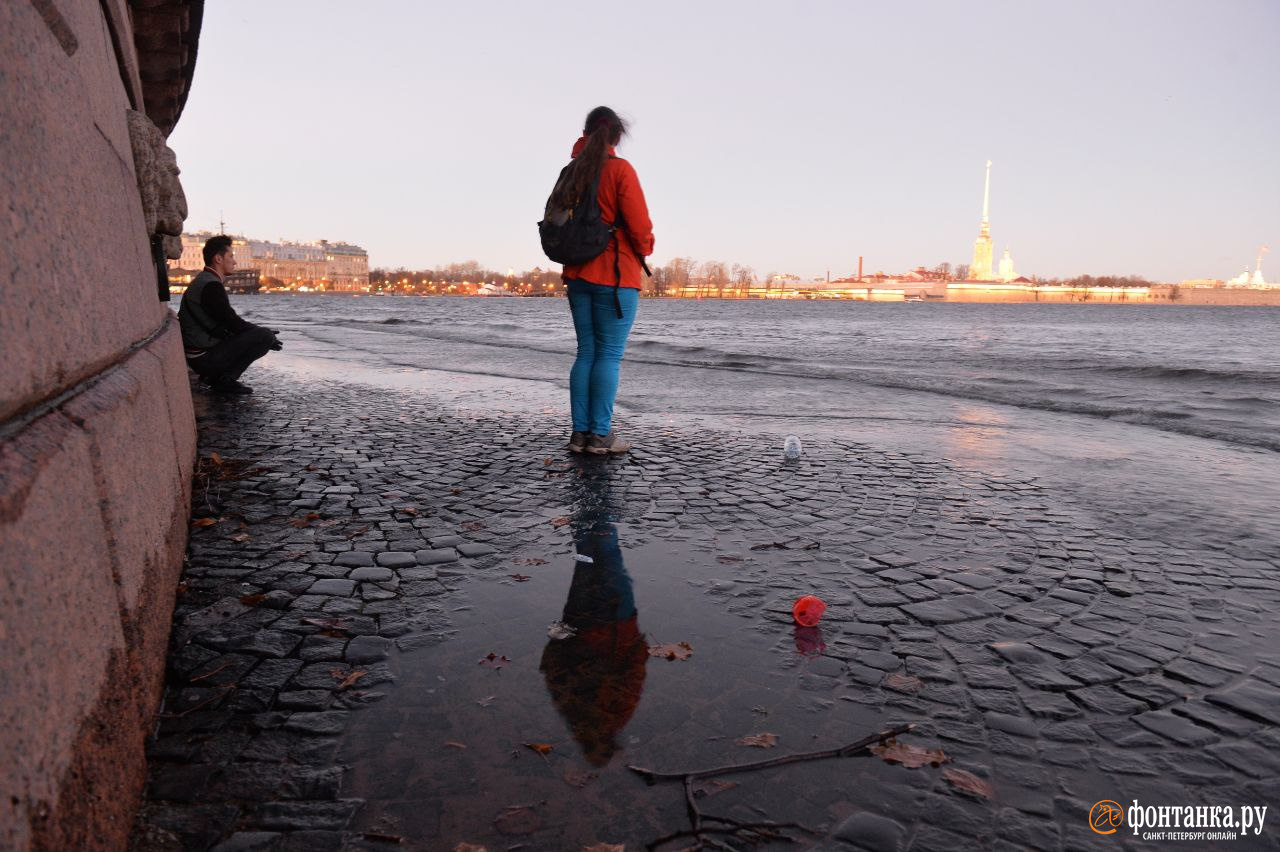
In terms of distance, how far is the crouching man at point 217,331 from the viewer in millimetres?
8461

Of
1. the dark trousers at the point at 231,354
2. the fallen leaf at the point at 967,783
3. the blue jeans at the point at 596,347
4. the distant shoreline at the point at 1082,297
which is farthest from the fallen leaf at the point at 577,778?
the distant shoreline at the point at 1082,297

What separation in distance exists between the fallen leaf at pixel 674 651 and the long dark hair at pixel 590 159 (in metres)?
3.87

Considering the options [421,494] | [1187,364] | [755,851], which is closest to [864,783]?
[755,851]

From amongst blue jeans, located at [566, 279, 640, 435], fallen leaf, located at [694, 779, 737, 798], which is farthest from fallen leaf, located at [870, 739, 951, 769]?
blue jeans, located at [566, 279, 640, 435]

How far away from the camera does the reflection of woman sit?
2.30 metres

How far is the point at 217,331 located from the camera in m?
8.84

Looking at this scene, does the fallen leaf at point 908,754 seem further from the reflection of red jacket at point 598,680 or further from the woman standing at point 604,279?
the woman standing at point 604,279

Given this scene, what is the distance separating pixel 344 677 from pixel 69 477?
1297 mm

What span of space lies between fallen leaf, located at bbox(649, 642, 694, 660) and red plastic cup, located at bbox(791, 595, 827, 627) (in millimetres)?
502

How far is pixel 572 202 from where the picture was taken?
5766 mm

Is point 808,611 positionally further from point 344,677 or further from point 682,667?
point 344,677

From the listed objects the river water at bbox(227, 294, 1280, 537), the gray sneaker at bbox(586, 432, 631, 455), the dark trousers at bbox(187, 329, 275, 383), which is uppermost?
the dark trousers at bbox(187, 329, 275, 383)

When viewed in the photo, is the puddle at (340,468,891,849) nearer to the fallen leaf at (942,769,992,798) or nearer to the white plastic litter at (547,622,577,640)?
the white plastic litter at (547,622,577,640)

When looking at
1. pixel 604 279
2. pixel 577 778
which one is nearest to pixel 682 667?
pixel 577 778
